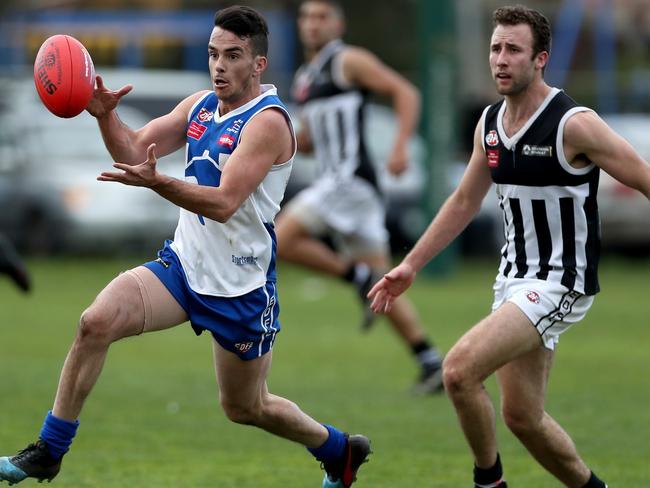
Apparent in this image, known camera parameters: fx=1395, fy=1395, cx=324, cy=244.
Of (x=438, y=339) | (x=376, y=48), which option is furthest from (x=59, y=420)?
(x=376, y=48)

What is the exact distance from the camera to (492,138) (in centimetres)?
665

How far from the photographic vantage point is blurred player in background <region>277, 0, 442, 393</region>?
11.4 m

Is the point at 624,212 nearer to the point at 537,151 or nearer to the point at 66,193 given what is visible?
the point at 66,193

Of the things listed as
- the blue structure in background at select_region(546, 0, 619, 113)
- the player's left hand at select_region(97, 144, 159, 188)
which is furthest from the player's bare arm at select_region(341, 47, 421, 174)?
the blue structure in background at select_region(546, 0, 619, 113)

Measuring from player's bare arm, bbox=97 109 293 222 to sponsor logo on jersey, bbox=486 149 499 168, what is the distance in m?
0.95

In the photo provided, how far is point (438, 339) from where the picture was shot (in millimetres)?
13312

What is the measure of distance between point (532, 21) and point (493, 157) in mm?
660

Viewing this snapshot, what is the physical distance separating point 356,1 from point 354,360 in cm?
2260

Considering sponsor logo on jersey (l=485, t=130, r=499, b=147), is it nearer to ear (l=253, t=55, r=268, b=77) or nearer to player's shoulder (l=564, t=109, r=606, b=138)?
player's shoulder (l=564, t=109, r=606, b=138)

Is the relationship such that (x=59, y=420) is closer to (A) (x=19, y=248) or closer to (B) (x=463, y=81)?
(A) (x=19, y=248)

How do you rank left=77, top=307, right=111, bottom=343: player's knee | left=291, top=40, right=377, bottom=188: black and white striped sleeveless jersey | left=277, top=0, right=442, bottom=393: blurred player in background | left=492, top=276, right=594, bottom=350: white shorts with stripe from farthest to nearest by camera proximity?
left=291, top=40, right=377, bottom=188: black and white striped sleeveless jersey < left=277, top=0, right=442, bottom=393: blurred player in background < left=492, top=276, right=594, bottom=350: white shorts with stripe < left=77, top=307, right=111, bottom=343: player's knee

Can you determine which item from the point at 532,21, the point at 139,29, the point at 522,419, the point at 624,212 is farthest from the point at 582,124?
the point at 139,29

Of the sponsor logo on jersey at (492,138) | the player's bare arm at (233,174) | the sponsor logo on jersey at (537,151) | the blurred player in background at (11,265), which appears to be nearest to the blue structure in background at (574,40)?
the blurred player in background at (11,265)

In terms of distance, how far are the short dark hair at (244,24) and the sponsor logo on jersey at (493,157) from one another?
118 centimetres
